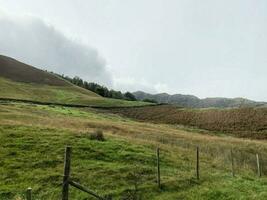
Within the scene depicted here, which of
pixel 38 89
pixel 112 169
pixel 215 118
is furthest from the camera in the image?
pixel 38 89

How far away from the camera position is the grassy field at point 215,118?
91.8m

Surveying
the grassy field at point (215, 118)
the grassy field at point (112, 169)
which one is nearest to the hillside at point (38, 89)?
the grassy field at point (215, 118)

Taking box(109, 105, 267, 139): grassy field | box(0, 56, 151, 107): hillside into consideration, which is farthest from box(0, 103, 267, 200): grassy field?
box(0, 56, 151, 107): hillside

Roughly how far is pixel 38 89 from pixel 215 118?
73.5 meters

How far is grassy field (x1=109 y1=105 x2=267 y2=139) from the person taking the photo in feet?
301

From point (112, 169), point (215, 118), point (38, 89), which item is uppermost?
point (38, 89)

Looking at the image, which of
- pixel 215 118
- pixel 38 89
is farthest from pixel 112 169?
pixel 38 89

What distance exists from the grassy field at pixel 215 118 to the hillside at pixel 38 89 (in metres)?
17.1

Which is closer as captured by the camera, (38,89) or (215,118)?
(215,118)

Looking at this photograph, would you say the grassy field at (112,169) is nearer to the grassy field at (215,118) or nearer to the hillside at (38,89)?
the grassy field at (215,118)

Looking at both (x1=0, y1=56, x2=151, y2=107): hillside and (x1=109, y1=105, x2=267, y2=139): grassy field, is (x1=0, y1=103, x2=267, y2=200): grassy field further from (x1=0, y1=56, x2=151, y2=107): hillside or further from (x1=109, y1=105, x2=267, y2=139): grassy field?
(x1=0, y1=56, x2=151, y2=107): hillside

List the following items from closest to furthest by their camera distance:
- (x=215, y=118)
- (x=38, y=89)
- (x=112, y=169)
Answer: (x=112, y=169) → (x=215, y=118) → (x=38, y=89)

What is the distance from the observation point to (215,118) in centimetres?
10600

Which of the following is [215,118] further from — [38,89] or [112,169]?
[112,169]
